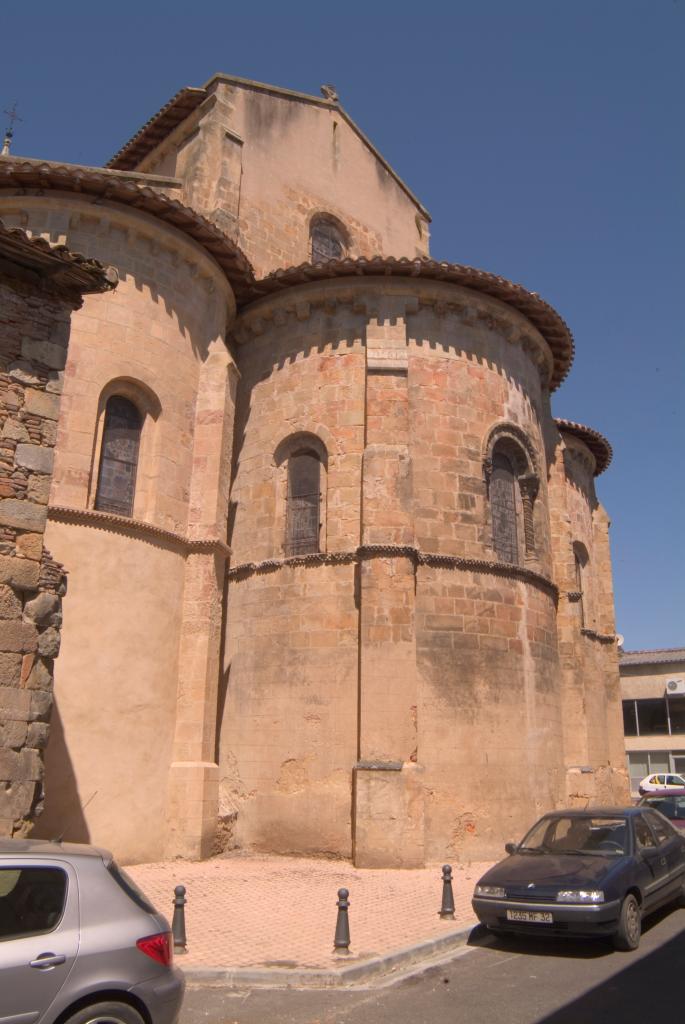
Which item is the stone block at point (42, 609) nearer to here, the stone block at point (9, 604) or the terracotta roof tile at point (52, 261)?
the stone block at point (9, 604)

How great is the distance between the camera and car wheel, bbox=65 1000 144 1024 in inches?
160

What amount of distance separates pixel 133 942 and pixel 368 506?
990 centimetres

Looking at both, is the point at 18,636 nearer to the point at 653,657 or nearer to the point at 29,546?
the point at 29,546

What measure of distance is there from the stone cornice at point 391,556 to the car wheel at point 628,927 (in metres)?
6.77

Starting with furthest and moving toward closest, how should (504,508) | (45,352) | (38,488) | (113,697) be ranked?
1. (504,508)
2. (113,697)
3. (45,352)
4. (38,488)

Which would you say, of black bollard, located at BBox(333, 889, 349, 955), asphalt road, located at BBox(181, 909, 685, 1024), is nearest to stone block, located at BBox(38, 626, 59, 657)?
asphalt road, located at BBox(181, 909, 685, 1024)

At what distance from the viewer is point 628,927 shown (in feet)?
24.6

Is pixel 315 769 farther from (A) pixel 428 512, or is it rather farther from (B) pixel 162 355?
(B) pixel 162 355

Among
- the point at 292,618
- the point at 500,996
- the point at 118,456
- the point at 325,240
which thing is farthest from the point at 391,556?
the point at 325,240

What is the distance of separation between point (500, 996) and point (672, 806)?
381 inches

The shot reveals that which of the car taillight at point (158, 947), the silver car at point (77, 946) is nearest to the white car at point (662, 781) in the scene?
the car taillight at point (158, 947)

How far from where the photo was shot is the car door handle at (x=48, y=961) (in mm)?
3967

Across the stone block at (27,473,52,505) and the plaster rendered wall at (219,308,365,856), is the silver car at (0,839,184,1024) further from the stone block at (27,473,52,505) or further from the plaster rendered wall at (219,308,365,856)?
the plaster rendered wall at (219,308,365,856)

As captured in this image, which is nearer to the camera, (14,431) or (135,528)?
(14,431)
